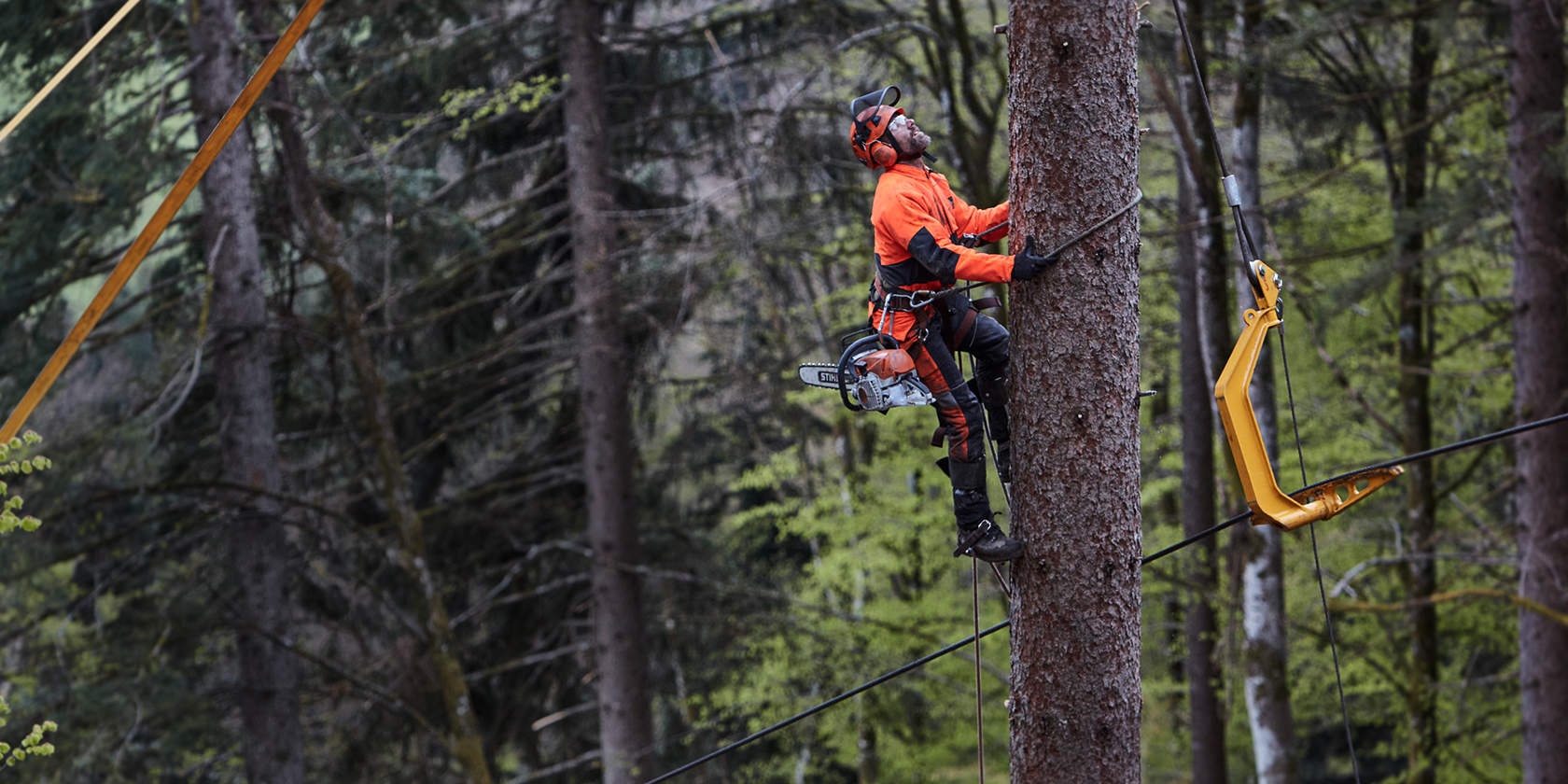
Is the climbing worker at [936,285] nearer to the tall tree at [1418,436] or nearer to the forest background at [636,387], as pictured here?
the forest background at [636,387]

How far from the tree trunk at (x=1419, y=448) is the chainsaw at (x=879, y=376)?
35.0ft

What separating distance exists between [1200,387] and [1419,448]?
3.50 metres

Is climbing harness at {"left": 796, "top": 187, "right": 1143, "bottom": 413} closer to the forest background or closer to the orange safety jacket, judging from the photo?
the orange safety jacket

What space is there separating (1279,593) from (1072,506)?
7860 mm

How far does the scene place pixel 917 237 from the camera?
4203 mm

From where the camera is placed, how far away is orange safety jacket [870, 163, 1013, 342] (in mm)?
4145

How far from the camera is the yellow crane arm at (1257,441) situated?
13.4 feet

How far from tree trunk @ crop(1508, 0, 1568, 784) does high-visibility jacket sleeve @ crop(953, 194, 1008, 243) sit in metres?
7.10

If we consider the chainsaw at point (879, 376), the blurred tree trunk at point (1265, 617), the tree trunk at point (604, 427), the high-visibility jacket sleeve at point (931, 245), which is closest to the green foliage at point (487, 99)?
the tree trunk at point (604, 427)

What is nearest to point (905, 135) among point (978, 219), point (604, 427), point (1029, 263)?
point (978, 219)

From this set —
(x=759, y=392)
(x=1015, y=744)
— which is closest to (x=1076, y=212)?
(x=1015, y=744)

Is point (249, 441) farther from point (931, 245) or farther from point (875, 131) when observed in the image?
point (931, 245)

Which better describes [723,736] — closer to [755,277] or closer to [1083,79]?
[755,277]

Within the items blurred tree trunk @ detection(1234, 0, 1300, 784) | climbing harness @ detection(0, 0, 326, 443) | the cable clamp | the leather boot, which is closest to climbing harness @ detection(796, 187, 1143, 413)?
the leather boot
